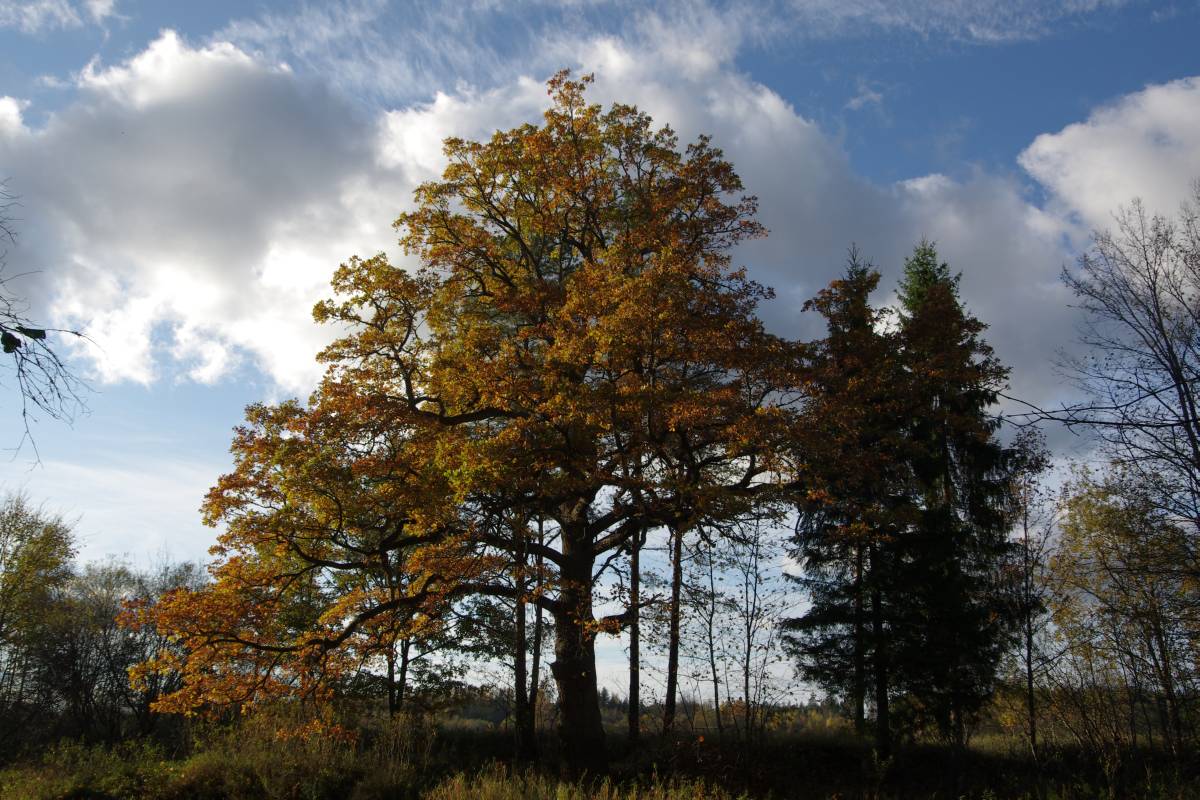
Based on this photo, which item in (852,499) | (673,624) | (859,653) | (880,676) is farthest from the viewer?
(859,653)

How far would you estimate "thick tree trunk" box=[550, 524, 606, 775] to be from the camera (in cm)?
1593

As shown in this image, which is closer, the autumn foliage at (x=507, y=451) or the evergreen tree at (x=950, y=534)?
the autumn foliage at (x=507, y=451)

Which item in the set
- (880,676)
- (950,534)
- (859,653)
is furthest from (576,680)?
(950,534)

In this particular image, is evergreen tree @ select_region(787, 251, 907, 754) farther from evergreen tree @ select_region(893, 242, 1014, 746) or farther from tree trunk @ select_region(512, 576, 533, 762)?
tree trunk @ select_region(512, 576, 533, 762)

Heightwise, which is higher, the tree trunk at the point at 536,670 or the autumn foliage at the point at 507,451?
the autumn foliage at the point at 507,451

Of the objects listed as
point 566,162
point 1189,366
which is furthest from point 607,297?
point 1189,366

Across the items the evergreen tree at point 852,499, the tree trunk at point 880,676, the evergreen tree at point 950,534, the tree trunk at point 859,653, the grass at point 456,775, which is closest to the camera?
the grass at point 456,775

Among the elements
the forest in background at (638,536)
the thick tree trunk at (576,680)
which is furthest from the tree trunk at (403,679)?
the thick tree trunk at (576,680)

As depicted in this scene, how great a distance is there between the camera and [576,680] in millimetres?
16438

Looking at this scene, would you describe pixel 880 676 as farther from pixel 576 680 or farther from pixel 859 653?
pixel 576 680

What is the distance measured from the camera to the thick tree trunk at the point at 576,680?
627 inches

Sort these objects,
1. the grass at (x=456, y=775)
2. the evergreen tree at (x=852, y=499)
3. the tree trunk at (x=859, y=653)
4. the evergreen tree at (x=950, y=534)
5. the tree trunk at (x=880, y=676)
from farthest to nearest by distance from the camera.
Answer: the tree trunk at (x=859, y=653), the tree trunk at (x=880, y=676), the evergreen tree at (x=950, y=534), the evergreen tree at (x=852, y=499), the grass at (x=456, y=775)

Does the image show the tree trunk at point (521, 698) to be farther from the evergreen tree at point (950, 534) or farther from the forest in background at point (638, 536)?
the evergreen tree at point (950, 534)

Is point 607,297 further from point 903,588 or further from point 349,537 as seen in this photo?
point 903,588
